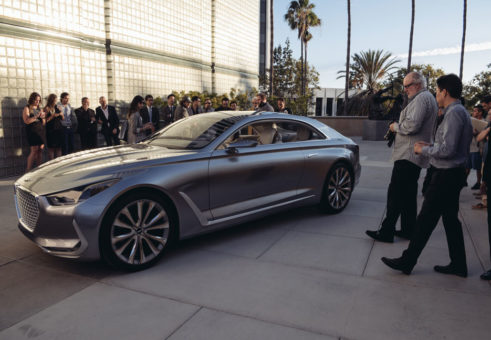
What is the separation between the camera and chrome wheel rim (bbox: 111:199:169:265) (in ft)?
11.9

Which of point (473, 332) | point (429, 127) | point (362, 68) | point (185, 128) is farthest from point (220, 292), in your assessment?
point (362, 68)

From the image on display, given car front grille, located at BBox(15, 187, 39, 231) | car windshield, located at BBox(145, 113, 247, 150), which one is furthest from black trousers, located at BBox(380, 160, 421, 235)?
car front grille, located at BBox(15, 187, 39, 231)

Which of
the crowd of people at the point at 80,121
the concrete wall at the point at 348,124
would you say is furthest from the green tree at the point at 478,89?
the crowd of people at the point at 80,121

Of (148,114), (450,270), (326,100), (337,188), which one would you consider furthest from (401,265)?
(326,100)

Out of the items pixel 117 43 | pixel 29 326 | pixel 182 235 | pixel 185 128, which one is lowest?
pixel 29 326

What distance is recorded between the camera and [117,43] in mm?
11797

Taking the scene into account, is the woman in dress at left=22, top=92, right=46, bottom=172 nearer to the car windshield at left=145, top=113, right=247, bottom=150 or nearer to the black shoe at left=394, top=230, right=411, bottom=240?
the car windshield at left=145, top=113, right=247, bottom=150

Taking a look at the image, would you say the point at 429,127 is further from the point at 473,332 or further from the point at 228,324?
the point at 228,324

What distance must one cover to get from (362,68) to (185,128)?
32.5 m

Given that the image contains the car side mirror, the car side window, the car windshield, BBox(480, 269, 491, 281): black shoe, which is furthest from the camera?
the car side window

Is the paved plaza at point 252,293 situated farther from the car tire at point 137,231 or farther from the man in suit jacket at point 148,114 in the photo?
the man in suit jacket at point 148,114

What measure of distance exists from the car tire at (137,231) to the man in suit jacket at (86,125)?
7.16 meters

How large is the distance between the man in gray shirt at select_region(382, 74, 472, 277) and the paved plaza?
0.25 m

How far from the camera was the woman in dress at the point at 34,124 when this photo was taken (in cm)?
855
